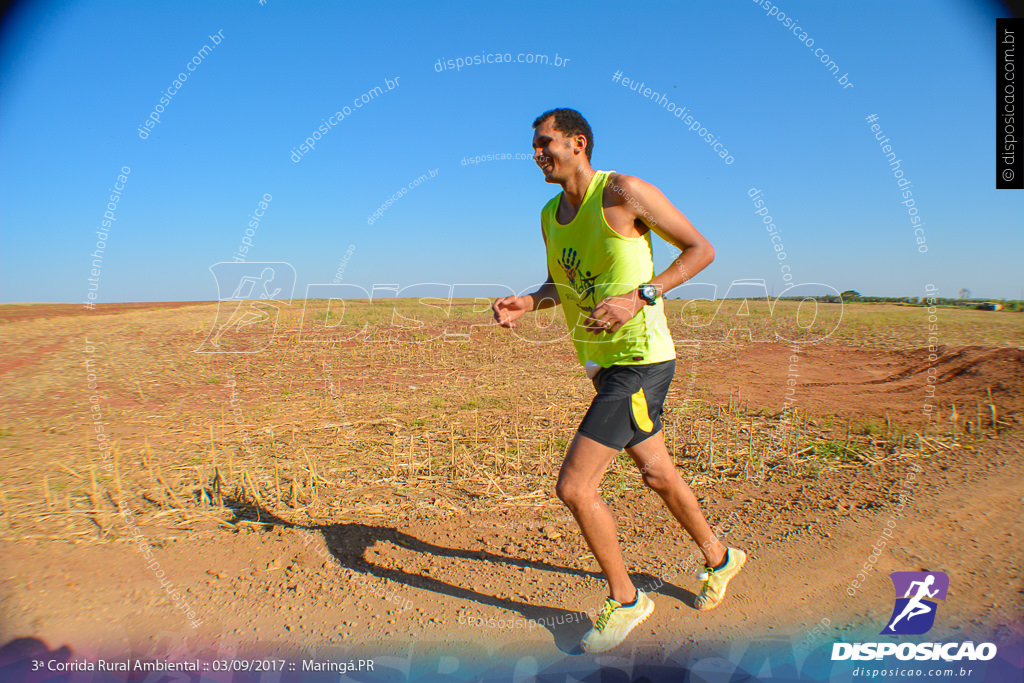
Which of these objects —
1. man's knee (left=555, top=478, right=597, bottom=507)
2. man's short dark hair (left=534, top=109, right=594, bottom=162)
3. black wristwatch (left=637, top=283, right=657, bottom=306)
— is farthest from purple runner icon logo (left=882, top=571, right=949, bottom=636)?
man's short dark hair (left=534, top=109, right=594, bottom=162)

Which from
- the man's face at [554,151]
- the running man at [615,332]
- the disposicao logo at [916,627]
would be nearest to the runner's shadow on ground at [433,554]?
the running man at [615,332]

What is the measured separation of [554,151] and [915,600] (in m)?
2.79

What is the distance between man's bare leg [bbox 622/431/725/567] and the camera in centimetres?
251

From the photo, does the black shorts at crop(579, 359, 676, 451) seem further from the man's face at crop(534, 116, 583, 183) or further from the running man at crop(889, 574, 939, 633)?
the running man at crop(889, 574, 939, 633)

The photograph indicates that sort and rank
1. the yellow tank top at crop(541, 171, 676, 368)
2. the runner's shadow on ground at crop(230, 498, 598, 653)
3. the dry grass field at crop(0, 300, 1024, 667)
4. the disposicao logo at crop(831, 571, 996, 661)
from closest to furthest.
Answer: the disposicao logo at crop(831, 571, 996, 661) < the yellow tank top at crop(541, 171, 676, 368) < the runner's shadow on ground at crop(230, 498, 598, 653) < the dry grass field at crop(0, 300, 1024, 667)

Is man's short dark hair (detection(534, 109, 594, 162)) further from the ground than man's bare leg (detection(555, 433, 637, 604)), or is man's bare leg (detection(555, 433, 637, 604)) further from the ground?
man's short dark hair (detection(534, 109, 594, 162))

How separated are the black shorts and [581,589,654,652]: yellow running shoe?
29.2 inches

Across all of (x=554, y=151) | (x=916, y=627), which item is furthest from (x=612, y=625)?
(x=554, y=151)

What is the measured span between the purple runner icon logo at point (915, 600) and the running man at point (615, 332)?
0.75m

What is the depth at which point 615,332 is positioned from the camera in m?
2.46

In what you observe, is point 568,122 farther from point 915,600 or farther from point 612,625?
point 915,600

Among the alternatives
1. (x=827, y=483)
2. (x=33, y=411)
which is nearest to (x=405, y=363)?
(x=33, y=411)

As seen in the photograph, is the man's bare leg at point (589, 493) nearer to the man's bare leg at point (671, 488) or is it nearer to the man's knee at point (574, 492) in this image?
the man's knee at point (574, 492)

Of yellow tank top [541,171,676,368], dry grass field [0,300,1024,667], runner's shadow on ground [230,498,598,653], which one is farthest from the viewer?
dry grass field [0,300,1024,667]
